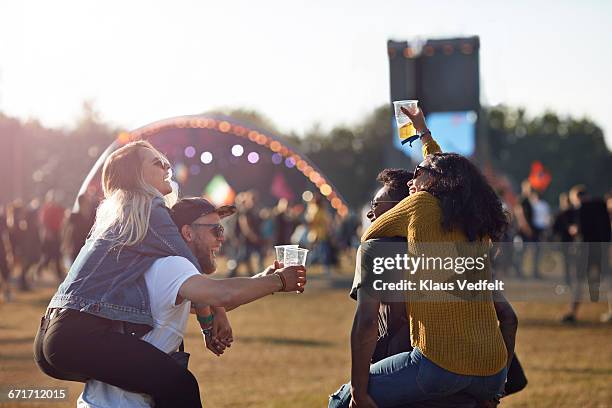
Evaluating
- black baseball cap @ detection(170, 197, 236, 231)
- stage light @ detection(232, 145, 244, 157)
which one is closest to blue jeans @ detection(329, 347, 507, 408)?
black baseball cap @ detection(170, 197, 236, 231)

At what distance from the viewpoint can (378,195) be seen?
4.45 metres

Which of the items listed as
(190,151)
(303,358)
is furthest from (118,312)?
(190,151)

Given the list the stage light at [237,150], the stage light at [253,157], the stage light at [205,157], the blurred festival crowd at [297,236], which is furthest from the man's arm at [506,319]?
the stage light at [253,157]

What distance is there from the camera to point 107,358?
12.3 feet

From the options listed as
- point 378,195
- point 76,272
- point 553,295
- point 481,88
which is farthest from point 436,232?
point 553,295

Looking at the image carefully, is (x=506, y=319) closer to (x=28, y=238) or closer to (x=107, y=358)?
(x=107, y=358)

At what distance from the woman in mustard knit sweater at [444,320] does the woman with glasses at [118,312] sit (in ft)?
2.48

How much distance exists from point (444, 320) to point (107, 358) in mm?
1281

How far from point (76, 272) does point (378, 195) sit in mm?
1394

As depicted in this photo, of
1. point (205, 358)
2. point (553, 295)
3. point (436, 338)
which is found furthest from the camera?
point (553, 295)

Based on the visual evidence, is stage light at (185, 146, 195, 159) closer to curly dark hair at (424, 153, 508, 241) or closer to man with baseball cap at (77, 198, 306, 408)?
man with baseball cap at (77, 198, 306, 408)

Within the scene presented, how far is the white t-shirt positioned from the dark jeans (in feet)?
0.25

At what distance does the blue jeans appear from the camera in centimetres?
373

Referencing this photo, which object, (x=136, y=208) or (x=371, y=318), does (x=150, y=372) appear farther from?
(x=371, y=318)
